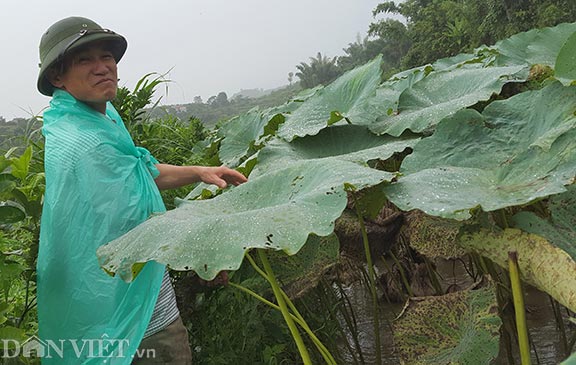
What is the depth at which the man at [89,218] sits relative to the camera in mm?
1459

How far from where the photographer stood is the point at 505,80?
6.55 feet

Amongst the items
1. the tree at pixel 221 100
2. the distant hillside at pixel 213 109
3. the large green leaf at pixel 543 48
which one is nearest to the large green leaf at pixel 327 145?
the large green leaf at pixel 543 48

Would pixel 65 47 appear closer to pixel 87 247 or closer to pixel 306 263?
pixel 87 247

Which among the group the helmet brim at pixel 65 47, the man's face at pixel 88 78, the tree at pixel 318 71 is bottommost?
the tree at pixel 318 71

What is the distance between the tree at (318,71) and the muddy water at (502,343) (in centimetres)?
3558

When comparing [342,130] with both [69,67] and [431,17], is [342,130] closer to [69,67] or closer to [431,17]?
[69,67]

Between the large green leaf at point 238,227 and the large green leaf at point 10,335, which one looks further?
the large green leaf at point 10,335

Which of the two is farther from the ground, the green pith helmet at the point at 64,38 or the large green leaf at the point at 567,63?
the green pith helmet at the point at 64,38

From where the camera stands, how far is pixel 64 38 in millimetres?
1570

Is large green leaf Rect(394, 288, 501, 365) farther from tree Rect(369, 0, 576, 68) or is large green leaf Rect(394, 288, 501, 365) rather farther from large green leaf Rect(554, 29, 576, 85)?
tree Rect(369, 0, 576, 68)

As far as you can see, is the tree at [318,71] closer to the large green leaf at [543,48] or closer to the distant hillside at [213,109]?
the distant hillside at [213,109]

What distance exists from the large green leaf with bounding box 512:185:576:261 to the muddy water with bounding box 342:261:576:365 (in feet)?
2.32

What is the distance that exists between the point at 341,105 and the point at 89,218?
108 cm

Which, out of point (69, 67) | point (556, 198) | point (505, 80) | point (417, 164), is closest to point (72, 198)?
point (69, 67)
